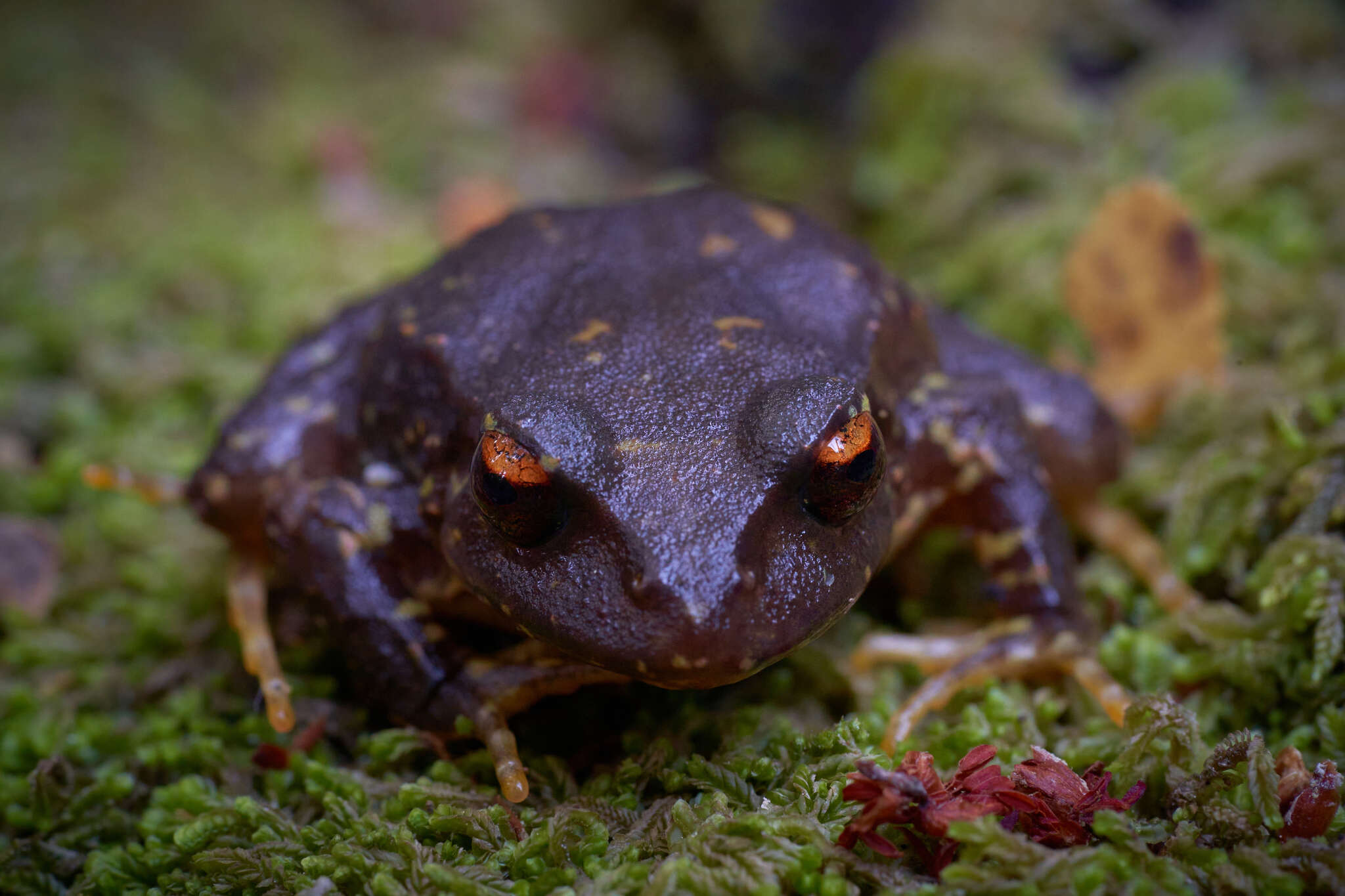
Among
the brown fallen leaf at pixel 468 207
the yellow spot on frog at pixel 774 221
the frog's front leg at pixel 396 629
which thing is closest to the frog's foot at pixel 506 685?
the frog's front leg at pixel 396 629

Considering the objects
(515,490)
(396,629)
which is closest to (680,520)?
(515,490)

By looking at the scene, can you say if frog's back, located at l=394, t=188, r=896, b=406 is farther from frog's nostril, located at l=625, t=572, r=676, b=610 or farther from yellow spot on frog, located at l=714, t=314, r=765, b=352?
frog's nostril, located at l=625, t=572, r=676, b=610

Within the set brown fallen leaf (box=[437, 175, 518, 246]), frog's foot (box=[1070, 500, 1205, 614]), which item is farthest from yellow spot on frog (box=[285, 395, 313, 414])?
frog's foot (box=[1070, 500, 1205, 614])

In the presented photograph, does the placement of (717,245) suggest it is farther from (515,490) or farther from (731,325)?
(515,490)

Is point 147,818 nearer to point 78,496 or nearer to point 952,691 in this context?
point 78,496

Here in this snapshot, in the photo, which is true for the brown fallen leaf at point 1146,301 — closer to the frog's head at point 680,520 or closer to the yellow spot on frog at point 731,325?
the yellow spot on frog at point 731,325
